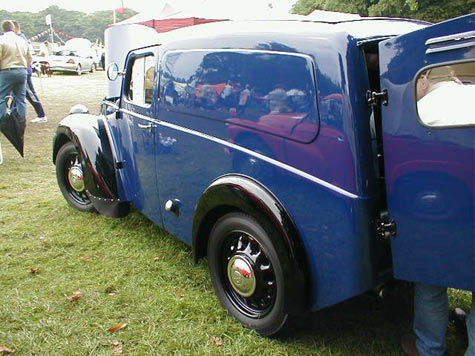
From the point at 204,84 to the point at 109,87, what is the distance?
5108mm

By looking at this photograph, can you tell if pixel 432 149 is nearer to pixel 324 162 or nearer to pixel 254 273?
pixel 324 162

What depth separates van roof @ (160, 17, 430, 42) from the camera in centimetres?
219

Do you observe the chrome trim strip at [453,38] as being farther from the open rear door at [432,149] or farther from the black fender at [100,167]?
the black fender at [100,167]

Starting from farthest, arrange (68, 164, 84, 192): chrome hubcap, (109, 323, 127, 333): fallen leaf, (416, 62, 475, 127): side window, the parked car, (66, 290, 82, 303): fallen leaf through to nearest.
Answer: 1. the parked car
2. (68, 164, 84, 192): chrome hubcap
3. (66, 290, 82, 303): fallen leaf
4. (109, 323, 127, 333): fallen leaf
5. (416, 62, 475, 127): side window

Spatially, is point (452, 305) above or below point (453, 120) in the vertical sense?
below

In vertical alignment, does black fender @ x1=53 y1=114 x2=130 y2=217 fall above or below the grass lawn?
above

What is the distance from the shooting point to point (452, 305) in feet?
9.64

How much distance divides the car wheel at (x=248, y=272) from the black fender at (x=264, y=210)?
0.21ft

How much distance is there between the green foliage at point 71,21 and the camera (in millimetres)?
78312

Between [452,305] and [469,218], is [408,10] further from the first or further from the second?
[469,218]

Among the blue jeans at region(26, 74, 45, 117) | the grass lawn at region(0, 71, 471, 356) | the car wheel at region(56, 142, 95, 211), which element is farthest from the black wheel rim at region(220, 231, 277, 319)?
→ the blue jeans at region(26, 74, 45, 117)

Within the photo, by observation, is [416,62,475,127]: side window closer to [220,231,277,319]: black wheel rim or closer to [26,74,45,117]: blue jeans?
[220,231,277,319]: black wheel rim

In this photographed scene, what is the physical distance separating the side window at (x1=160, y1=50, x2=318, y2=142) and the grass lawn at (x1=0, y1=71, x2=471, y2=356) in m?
1.31

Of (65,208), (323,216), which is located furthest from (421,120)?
(65,208)
